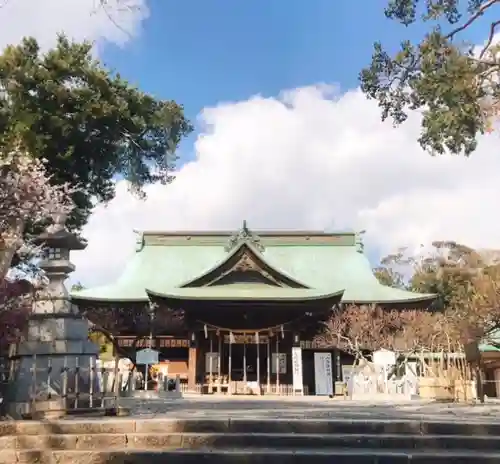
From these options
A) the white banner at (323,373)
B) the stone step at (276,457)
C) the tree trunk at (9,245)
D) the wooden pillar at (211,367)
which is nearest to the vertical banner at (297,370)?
the white banner at (323,373)

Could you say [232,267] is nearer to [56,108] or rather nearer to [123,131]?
[123,131]

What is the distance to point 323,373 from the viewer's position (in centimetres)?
2477

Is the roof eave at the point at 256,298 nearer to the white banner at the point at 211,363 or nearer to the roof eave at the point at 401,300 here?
the roof eave at the point at 401,300

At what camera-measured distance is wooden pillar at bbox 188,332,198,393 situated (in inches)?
967

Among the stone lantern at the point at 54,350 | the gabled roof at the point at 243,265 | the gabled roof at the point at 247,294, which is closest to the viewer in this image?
the stone lantern at the point at 54,350

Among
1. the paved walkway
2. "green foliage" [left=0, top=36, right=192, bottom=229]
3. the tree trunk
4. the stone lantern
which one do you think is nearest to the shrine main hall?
"green foliage" [left=0, top=36, right=192, bottom=229]

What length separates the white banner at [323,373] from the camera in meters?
24.5

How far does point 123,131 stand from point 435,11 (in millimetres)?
9970

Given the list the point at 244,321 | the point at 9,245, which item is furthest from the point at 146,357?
the point at 9,245

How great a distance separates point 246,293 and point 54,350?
16394 millimetres

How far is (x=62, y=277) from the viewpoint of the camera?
33.1 ft

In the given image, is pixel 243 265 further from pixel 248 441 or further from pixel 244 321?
pixel 248 441

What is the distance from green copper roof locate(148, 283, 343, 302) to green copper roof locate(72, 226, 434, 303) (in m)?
1.21

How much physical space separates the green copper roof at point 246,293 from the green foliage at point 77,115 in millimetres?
8792
